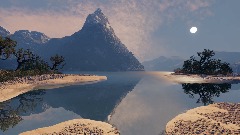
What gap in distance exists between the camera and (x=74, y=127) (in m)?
29.1

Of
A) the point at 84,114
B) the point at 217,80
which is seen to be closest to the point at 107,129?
the point at 84,114

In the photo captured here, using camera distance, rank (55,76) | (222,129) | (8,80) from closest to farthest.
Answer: (222,129) < (8,80) < (55,76)

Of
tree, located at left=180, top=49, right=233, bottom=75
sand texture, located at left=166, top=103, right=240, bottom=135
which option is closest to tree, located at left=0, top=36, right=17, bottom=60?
sand texture, located at left=166, top=103, right=240, bottom=135

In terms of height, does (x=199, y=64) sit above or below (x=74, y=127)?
above

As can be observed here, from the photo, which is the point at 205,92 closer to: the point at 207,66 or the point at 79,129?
the point at 79,129

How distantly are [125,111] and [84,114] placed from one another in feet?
23.8

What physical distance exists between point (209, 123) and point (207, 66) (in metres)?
109

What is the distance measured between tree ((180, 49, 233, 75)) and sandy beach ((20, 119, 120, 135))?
10697cm

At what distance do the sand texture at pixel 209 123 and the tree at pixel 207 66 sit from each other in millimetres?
96538

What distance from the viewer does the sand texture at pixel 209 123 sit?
2609cm

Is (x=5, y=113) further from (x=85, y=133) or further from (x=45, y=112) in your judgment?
(x=85, y=133)

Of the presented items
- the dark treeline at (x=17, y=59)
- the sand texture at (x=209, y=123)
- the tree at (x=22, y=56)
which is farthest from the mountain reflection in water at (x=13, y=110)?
the tree at (x=22, y=56)

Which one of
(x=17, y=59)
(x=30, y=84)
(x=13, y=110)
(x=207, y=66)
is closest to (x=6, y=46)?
(x=17, y=59)

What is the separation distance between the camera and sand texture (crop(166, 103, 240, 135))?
1027 inches
